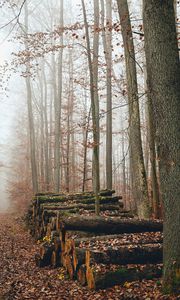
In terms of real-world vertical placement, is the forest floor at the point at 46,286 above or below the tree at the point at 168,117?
below

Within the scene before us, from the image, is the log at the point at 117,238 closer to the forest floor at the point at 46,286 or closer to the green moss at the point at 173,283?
the forest floor at the point at 46,286

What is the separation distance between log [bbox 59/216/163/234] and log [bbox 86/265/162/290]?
170 cm

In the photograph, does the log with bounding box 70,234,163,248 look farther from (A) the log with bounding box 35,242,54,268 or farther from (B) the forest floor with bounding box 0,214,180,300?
(A) the log with bounding box 35,242,54,268

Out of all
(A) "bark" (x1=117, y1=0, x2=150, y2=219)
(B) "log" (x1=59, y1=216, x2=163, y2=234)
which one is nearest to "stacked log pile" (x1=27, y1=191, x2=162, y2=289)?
(B) "log" (x1=59, y1=216, x2=163, y2=234)

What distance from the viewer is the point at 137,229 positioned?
342 inches

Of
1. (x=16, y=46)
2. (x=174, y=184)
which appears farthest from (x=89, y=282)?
(x=16, y=46)

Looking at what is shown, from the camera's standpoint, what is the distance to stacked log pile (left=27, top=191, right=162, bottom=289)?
6.73 metres

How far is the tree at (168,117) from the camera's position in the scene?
5.64 metres

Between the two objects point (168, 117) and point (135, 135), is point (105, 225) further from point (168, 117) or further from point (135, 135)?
point (168, 117)

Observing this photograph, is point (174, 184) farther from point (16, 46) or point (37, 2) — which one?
point (16, 46)

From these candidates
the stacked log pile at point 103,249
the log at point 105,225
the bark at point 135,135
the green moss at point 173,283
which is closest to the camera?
the green moss at point 173,283

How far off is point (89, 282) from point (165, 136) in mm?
3077

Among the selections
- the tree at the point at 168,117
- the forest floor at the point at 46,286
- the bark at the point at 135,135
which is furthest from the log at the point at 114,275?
the bark at the point at 135,135

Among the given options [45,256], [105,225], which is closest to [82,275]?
[105,225]
